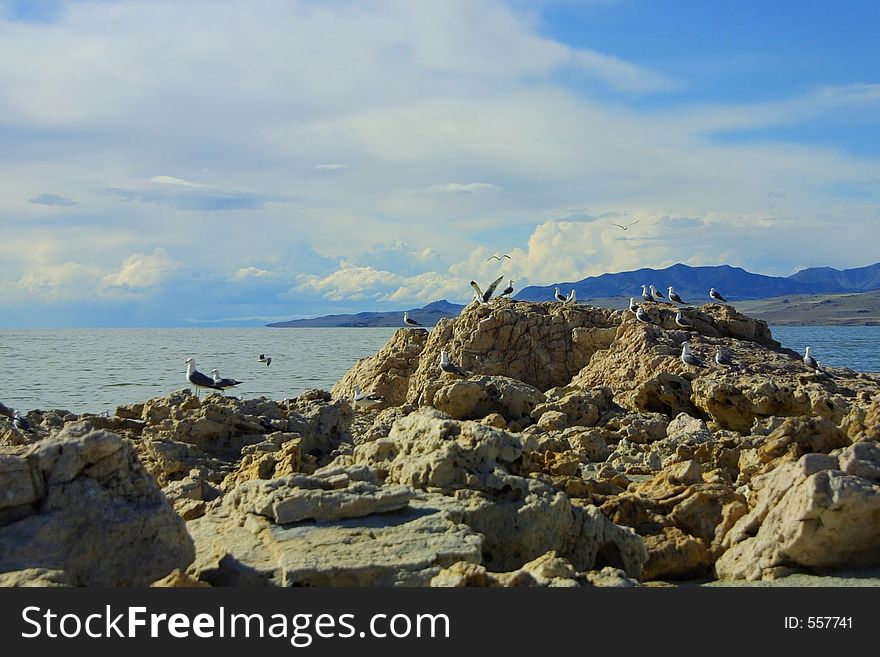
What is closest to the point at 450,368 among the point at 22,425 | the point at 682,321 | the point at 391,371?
the point at 391,371

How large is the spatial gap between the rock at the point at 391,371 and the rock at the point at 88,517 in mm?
15510

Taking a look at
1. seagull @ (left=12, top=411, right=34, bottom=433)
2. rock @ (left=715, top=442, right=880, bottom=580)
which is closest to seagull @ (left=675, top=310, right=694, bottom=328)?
seagull @ (left=12, top=411, right=34, bottom=433)

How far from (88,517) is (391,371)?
58.1 ft

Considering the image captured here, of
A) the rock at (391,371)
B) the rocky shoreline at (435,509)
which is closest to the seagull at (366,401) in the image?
the rock at (391,371)

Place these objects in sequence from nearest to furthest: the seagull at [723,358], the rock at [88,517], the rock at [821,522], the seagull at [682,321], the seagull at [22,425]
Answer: the rock at [88,517], the rock at [821,522], the seagull at [22,425], the seagull at [723,358], the seagull at [682,321]

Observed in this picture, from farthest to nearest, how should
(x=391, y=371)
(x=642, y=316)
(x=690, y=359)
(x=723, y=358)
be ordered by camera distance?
(x=391, y=371), (x=642, y=316), (x=723, y=358), (x=690, y=359)

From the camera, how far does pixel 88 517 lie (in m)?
5.64

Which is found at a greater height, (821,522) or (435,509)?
(435,509)

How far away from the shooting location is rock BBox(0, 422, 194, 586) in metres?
5.42

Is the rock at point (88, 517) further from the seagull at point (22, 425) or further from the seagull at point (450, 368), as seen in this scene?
the seagull at point (450, 368)

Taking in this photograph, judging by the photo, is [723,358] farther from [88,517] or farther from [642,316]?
[88,517]

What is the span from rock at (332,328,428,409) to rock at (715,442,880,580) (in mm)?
14993

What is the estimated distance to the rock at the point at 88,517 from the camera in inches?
213

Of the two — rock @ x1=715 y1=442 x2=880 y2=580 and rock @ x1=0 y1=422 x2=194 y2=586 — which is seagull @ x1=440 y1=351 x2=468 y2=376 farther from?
rock @ x1=0 y1=422 x2=194 y2=586
